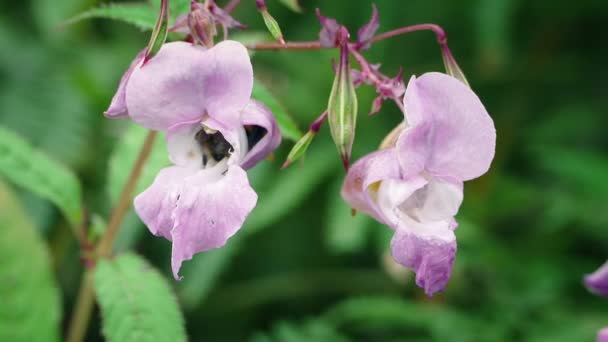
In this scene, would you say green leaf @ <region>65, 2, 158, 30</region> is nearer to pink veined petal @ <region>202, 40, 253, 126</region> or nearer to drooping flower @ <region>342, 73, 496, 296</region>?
pink veined petal @ <region>202, 40, 253, 126</region>

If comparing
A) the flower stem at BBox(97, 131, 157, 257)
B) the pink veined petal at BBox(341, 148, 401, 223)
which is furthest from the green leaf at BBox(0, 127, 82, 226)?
the pink veined petal at BBox(341, 148, 401, 223)

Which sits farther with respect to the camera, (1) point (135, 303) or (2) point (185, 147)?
(1) point (135, 303)

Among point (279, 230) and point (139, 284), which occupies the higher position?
point (139, 284)

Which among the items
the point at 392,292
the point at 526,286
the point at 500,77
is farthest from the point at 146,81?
the point at 500,77

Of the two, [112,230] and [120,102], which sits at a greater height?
[120,102]

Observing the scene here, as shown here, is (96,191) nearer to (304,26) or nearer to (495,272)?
(304,26)

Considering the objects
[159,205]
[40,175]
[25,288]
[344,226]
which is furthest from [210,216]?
[344,226]

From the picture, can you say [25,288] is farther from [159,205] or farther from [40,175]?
[159,205]

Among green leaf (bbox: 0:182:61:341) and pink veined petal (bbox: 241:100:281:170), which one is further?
green leaf (bbox: 0:182:61:341)
